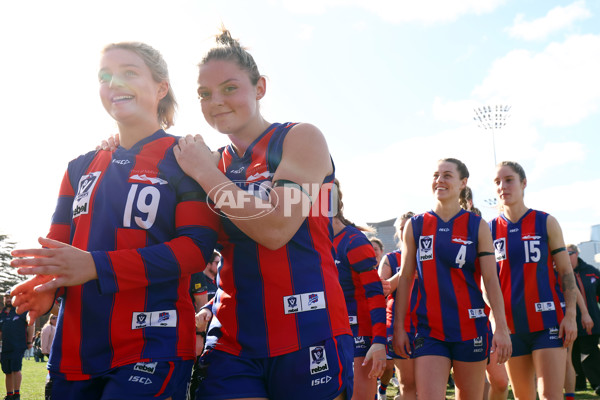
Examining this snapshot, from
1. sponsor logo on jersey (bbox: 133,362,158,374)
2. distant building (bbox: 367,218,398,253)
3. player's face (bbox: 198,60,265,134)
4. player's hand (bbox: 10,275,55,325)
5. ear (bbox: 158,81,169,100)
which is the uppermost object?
distant building (bbox: 367,218,398,253)

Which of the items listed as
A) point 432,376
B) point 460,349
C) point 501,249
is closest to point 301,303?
point 432,376

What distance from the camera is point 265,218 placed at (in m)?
2.26

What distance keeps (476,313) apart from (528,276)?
4.17 feet

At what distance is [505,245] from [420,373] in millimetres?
2033

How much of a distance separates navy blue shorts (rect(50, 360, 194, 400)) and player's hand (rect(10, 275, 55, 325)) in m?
0.30

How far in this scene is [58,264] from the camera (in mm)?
2105

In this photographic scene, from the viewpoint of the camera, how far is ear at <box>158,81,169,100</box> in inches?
Result: 109

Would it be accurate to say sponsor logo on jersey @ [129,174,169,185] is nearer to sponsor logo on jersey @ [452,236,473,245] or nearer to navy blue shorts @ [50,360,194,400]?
navy blue shorts @ [50,360,194,400]

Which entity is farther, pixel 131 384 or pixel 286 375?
pixel 286 375

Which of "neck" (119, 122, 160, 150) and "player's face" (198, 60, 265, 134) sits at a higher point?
"player's face" (198, 60, 265, 134)

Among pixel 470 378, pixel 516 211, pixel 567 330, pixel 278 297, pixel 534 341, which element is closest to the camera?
pixel 278 297

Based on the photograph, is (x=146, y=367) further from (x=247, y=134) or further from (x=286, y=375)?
(x=247, y=134)

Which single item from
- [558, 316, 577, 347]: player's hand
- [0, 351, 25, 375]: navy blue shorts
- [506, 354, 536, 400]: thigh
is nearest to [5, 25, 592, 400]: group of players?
[558, 316, 577, 347]: player's hand

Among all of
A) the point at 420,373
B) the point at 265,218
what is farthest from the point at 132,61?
the point at 420,373
